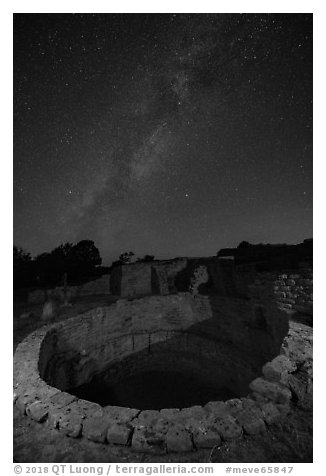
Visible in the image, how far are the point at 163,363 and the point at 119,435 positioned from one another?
7.86 meters

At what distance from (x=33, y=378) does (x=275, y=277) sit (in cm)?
581

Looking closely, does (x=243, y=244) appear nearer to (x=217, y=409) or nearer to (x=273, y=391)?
(x=273, y=391)

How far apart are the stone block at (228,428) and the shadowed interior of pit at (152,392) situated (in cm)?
573

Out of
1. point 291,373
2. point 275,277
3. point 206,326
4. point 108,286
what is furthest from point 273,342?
point 108,286

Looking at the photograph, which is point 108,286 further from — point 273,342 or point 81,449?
point 81,449

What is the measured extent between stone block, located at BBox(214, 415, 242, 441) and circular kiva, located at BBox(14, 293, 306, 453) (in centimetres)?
1

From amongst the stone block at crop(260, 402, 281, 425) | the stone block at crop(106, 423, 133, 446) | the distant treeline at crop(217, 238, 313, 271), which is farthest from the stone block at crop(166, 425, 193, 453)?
the distant treeline at crop(217, 238, 313, 271)

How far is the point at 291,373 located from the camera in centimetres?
317

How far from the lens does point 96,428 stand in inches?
92.8

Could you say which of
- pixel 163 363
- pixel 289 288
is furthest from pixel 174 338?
pixel 289 288

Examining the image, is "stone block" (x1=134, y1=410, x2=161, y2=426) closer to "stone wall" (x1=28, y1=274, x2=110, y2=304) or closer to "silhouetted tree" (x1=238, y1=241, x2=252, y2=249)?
"stone wall" (x1=28, y1=274, x2=110, y2=304)

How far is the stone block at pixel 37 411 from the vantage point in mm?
2625

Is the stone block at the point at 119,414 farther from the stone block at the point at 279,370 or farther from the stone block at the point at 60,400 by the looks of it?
the stone block at the point at 279,370

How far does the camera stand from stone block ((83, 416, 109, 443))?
2271 millimetres
